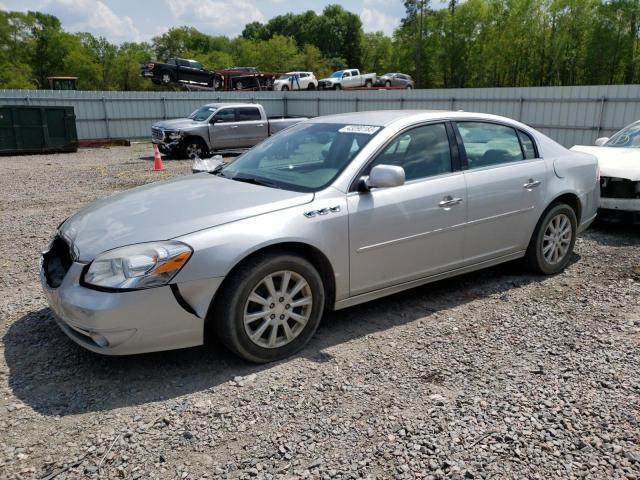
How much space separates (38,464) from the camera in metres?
2.50

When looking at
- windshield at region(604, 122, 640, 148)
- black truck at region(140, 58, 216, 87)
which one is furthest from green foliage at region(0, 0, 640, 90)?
windshield at region(604, 122, 640, 148)

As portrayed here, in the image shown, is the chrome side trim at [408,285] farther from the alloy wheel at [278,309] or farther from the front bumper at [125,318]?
the front bumper at [125,318]

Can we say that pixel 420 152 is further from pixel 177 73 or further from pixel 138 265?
pixel 177 73

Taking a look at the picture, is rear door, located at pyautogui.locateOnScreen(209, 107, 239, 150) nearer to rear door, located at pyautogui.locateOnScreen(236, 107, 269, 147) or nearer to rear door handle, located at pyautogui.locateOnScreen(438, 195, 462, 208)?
rear door, located at pyautogui.locateOnScreen(236, 107, 269, 147)

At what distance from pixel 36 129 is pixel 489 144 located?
17.5 m

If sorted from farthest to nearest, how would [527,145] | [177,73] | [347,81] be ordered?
[347,81] → [177,73] → [527,145]

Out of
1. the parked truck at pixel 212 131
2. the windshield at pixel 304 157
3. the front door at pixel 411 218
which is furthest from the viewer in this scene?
the parked truck at pixel 212 131

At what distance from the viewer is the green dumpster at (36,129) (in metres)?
17.3

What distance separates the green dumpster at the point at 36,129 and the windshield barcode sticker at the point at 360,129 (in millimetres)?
16774

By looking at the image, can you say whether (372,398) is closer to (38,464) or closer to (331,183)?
(331,183)

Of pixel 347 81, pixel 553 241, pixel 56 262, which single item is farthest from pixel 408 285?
pixel 347 81

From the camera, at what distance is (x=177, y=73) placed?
31.9 m

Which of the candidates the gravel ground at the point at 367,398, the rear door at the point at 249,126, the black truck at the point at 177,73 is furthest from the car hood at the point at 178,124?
the black truck at the point at 177,73

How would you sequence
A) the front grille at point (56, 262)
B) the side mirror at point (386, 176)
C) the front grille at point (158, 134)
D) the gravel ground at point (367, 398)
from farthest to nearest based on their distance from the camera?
the front grille at point (158, 134) → the side mirror at point (386, 176) → the front grille at point (56, 262) → the gravel ground at point (367, 398)
